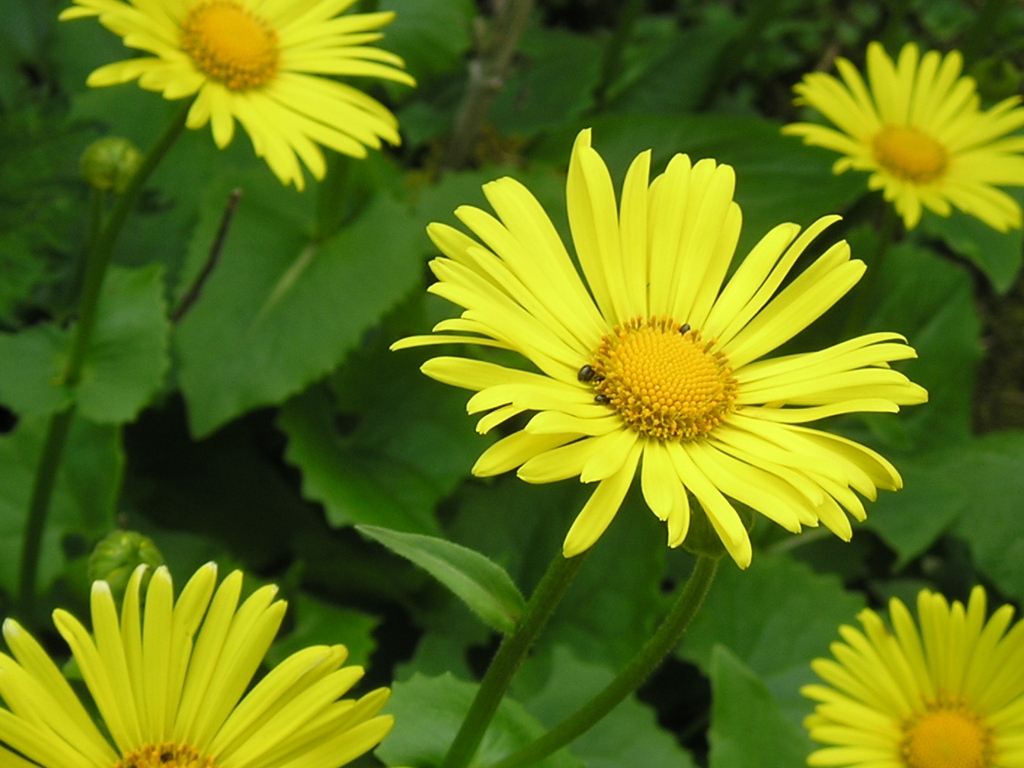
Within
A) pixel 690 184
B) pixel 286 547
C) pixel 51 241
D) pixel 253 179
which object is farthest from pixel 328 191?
pixel 690 184

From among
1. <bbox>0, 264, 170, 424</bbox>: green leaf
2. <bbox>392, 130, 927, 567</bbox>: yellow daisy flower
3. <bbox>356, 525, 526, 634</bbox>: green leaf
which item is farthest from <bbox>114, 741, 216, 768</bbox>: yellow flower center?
<bbox>0, 264, 170, 424</bbox>: green leaf

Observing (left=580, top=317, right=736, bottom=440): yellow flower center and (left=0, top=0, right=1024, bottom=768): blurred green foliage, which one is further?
(left=0, top=0, right=1024, bottom=768): blurred green foliage

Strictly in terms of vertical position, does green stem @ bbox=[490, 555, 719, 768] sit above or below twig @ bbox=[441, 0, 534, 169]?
below

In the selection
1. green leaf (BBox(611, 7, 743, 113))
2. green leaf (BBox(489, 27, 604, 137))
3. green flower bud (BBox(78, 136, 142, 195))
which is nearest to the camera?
green flower bud (BBox(78, 136, 142, 195))

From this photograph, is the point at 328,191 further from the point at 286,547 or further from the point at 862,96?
the point at 862,96

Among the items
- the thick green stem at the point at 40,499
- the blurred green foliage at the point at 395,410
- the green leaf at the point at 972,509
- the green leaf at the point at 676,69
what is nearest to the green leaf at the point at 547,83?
the blurred green foliage at the point at 395,410

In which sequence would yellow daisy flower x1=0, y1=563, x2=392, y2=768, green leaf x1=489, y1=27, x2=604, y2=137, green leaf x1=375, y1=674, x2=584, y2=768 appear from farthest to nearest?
green leaf x1=489, y1=27, x2=604, y2=137 < green leaf x1=375, y1=674, x2=584, y2=768 < yellow daisy flower x1=0, y1=563, x2=392, y2=768

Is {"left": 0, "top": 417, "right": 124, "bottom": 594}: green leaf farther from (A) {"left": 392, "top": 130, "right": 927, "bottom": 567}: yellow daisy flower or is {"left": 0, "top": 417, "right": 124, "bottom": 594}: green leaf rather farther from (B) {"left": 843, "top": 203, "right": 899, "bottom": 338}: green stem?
(B) {"left": 843, "top": 203, "right": 899, "bottom": 338}: green stem

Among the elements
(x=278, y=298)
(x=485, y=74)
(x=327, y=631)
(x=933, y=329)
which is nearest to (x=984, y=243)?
(x=933, y=329)
